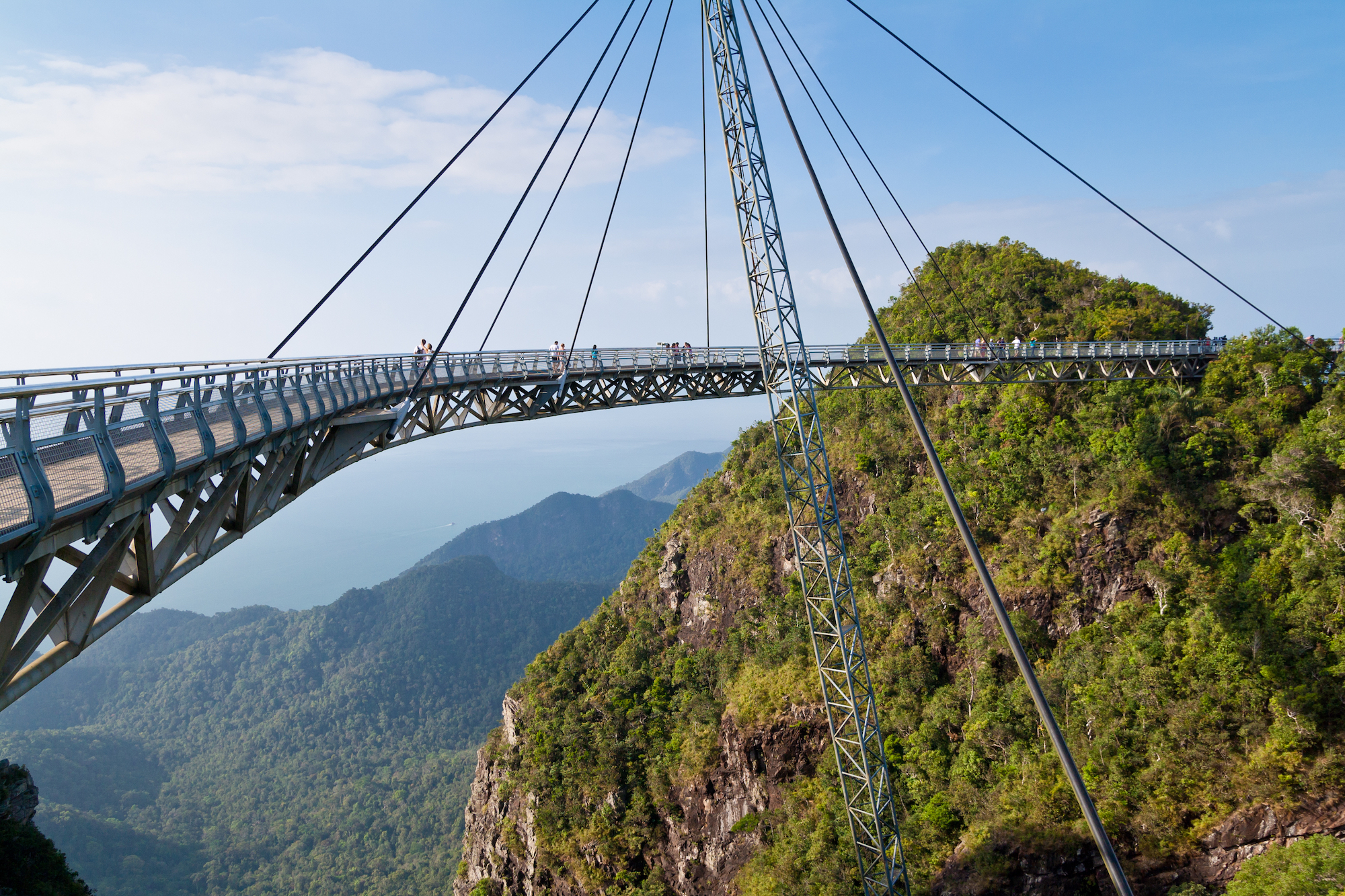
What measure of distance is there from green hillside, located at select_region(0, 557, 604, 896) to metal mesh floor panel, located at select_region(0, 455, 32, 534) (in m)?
77.3

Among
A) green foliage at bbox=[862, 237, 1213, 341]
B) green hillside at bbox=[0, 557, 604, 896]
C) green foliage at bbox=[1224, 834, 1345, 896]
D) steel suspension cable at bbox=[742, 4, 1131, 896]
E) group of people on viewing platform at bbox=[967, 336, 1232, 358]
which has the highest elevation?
green foliage at bbox=[862, 237, 1213, 341]

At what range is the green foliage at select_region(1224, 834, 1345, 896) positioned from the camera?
1262 centimetres

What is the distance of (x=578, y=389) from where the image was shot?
20.1 m

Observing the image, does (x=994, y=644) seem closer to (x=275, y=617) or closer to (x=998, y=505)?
(x=998, y=505)

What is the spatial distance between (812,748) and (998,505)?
37.9ft

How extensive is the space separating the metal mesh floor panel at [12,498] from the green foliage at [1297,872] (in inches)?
755

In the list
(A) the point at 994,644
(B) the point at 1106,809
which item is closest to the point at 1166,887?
(B) the point at 1106,809

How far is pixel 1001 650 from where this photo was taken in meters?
23.6

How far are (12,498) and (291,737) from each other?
125003 mm

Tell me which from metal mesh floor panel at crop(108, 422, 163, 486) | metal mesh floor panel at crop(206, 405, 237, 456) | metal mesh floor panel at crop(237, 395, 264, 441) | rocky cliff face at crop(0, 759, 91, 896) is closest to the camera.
→ metal mesh floor panel at crop(108, 422, 163, 486)

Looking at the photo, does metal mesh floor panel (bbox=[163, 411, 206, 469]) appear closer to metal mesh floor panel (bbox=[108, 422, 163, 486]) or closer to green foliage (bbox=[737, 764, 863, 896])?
metal mesh floor panel (bbox=[108, 422, 163, 486])

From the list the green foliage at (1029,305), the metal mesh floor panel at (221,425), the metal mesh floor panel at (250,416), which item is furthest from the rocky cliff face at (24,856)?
the green foliage at (1029,305)

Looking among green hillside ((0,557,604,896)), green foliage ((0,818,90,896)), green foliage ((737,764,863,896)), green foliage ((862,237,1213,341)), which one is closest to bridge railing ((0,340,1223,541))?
green foliage ((737,764,863,896))

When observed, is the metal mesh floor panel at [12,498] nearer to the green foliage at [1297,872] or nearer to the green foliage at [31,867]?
the green foliage at [1297,872]
